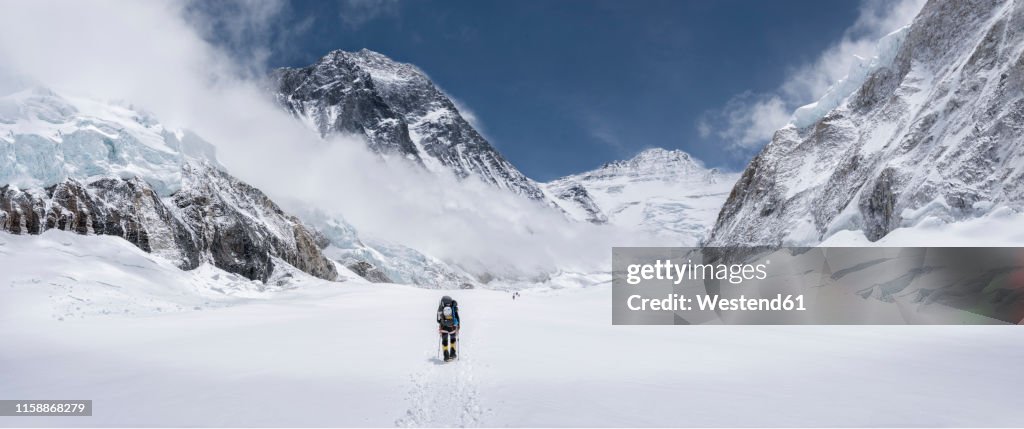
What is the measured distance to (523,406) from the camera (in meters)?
9.62

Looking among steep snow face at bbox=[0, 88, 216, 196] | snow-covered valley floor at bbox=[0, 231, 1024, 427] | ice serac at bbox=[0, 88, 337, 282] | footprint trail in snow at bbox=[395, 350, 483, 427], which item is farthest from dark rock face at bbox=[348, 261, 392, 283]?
footprint trail in snow at bbox=[395, 350, 483, 427]

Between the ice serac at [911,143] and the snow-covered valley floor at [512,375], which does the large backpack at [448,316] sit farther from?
the ice serac at [911,143]

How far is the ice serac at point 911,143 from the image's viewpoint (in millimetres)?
32750

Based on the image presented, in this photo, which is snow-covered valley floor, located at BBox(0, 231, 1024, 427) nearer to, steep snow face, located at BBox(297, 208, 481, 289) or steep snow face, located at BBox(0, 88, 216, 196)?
steep snow face, located at BBox(0, 88, 216, 196)

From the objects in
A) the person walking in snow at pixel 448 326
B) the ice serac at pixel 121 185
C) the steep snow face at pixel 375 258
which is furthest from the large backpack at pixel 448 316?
the steep snow face at pixel 375 258

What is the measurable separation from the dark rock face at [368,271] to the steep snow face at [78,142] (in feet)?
171

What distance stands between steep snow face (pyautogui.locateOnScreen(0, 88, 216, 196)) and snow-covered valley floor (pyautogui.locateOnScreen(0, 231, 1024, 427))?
145 ft

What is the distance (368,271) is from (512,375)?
385 feet

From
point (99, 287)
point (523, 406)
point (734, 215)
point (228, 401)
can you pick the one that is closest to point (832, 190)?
point (734, 215)

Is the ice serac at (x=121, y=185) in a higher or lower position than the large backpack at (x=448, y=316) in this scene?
higher

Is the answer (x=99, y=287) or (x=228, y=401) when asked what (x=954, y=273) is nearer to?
(x=228, y=401)

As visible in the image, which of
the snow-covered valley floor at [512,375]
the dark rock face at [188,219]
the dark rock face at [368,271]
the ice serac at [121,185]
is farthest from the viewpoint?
the dark rock face at [368,271]

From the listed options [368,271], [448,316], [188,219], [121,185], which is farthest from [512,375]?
[368,271]

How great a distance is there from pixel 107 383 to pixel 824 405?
43.6ft
